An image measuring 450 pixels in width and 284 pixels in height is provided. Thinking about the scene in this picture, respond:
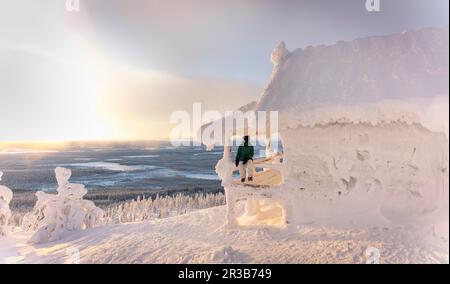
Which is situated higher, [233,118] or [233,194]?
[233,118]

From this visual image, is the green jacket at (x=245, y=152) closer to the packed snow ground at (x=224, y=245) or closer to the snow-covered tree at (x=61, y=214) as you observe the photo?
the packed snow ground at (x=224, y=245)

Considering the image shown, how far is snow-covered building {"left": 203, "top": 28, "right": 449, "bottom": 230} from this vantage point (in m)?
8.66

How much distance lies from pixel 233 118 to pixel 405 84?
184 inches

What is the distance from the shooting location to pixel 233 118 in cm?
1068

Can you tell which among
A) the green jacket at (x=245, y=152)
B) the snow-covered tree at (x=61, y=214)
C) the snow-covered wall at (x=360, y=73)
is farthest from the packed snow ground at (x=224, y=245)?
the snow-covered wall at (x=360, y=73)

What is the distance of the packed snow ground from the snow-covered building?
56cm

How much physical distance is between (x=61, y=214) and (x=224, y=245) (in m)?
7.09

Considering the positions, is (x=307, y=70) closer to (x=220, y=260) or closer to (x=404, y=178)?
(x=404, y=178)

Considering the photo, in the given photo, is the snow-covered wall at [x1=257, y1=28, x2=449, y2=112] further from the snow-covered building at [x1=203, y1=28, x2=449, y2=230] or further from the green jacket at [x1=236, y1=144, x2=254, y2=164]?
the green jacket at [x1=236, y1=144, x2=254, y2=164]

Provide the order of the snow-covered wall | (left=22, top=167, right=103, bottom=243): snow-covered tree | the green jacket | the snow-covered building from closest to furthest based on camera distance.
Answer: the snow-covered building, the snow-covered wall, the green jacket, (left=22, top=167, right=103, bottom=243): snow-covered tree

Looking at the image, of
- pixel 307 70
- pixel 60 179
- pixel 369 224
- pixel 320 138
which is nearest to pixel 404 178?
pixel 369 224

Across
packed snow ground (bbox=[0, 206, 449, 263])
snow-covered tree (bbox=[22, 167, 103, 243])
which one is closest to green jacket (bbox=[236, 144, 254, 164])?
packed snow ground (bbox=[0, 206, 449, 263])

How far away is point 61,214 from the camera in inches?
520

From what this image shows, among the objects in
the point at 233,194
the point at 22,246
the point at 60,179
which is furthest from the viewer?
the point at 60,179
